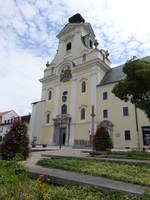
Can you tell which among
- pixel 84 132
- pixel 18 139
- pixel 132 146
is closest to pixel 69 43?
pixel 84 132

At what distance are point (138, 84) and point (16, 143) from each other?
10374mm

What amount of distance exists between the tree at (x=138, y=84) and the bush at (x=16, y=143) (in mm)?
9308

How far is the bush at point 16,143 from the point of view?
8375 millimetres

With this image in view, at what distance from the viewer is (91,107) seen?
101 ft

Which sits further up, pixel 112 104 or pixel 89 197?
pixel 112 104

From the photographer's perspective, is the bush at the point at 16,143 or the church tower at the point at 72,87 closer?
the bush at the point at 16,143

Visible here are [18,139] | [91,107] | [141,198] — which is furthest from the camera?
[91,107]

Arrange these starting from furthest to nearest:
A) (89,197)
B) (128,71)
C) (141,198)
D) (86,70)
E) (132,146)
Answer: (86,70), (132,146), (128,71), (89,197), (141,198)

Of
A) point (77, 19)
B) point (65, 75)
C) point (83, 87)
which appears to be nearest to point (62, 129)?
point (83, 87)

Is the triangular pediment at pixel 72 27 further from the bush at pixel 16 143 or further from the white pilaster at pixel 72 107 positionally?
the bush at pixel 16 143

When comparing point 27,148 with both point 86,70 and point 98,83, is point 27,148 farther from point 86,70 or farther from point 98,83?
point 86,70

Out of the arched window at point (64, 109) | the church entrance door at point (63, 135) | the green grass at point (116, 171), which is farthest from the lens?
the arched window at point (64, 109)

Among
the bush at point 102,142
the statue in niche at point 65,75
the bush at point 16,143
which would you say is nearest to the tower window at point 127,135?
the bush at point 102,142

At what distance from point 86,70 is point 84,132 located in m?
12.7
